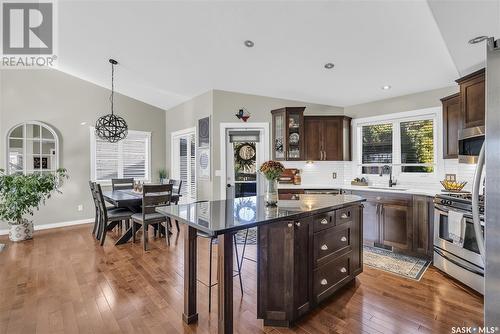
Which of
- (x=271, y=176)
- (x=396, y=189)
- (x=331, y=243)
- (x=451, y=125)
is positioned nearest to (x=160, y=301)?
(x=271, y=176)

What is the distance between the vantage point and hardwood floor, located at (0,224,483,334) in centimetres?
211

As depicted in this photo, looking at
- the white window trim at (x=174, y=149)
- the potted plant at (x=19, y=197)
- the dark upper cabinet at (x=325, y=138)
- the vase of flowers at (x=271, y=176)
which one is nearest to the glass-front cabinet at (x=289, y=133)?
the dark upper cabinet at (x=325, y=138)

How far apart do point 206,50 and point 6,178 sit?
384 centimetres

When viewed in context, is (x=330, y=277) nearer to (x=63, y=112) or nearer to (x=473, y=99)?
(x=473, y=99)

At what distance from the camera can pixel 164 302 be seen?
247cm

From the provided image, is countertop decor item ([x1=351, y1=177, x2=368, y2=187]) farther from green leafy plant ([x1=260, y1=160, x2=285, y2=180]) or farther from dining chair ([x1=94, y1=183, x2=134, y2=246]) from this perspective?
dining chair ([x1=94, y1=183, x2=134, y2=246])

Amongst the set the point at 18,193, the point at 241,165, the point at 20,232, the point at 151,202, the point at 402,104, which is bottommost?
the point at 20,232

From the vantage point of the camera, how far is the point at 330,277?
2.41 metres

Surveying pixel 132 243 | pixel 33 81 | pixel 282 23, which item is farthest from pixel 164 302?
pixel 33 81

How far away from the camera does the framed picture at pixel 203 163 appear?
516cm

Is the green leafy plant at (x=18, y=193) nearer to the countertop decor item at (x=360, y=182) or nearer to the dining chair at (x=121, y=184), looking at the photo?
the dining chair at (x=121, y=184)

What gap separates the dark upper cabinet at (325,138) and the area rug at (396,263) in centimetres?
173

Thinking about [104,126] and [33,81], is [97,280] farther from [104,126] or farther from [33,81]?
[33,81]

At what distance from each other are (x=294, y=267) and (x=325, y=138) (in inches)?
127
